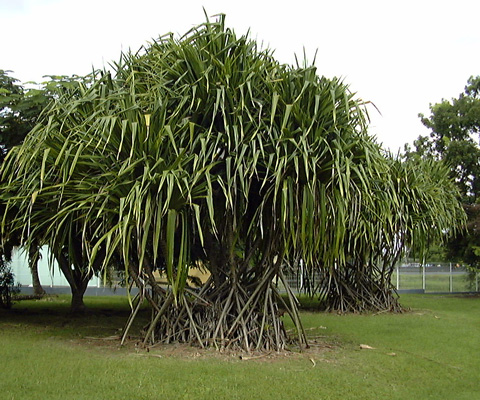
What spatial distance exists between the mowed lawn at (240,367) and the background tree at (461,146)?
10551 millimetres

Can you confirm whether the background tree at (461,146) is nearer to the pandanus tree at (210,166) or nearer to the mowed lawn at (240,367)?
the mowed lawn at (240,367)

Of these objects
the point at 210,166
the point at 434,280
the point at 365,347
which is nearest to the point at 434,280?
the point at 434,280

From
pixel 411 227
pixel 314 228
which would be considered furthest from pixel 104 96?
pixel 411 227

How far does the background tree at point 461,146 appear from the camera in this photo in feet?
66.5

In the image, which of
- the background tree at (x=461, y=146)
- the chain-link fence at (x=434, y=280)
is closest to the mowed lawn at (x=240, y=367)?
the background tree at (x=461, y=146)

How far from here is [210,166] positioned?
6910mm

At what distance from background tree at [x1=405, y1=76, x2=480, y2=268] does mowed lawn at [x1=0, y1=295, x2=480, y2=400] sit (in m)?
10.6

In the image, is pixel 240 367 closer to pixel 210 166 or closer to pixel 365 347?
pixel 210 166

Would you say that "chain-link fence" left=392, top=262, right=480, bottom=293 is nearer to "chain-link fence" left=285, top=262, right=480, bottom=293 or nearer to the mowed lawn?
"chain-link fence" left=285, top=262, right=480, bottom=293

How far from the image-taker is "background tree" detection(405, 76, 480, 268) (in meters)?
20.3

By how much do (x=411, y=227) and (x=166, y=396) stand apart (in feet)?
31.1

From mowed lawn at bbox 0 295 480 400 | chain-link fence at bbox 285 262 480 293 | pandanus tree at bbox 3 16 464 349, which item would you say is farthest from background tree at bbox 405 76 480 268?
pandanus tree at bbox 3 16 464 349

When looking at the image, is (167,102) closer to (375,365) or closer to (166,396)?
(166,396)

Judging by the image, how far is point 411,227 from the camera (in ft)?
44.0
